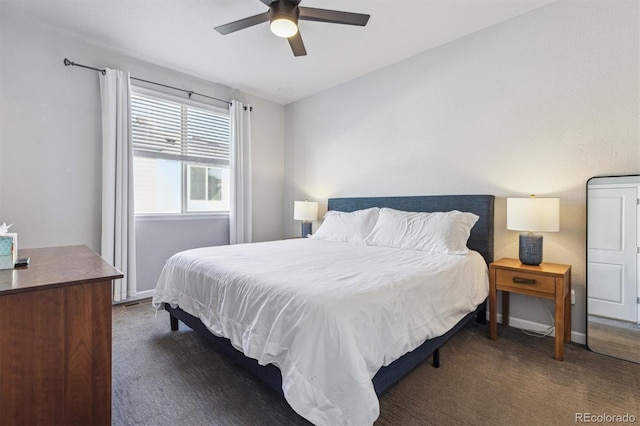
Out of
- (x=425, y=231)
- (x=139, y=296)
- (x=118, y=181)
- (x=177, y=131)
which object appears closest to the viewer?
(x=425, y=231)

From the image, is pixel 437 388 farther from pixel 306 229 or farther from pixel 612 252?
pixel 306 229

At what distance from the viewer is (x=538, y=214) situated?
223 cm

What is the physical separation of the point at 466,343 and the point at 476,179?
5.03 ft

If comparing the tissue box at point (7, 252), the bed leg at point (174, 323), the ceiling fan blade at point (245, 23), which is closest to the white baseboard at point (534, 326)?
the bed leg at point (174, 323)

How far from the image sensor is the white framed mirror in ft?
6.88

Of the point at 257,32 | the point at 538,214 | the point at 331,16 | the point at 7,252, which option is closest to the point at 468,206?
the point at 538,214

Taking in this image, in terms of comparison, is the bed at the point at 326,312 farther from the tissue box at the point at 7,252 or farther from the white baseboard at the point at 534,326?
the tissue box at the point at 7,252

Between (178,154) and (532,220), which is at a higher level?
(178,154)

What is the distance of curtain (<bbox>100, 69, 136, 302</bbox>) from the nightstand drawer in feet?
12.1

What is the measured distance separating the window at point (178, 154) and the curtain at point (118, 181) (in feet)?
0.65

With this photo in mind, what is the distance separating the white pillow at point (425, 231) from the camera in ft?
8.33

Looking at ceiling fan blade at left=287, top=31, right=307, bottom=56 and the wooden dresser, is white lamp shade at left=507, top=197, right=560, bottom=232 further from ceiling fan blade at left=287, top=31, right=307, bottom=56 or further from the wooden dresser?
the wooden dresser

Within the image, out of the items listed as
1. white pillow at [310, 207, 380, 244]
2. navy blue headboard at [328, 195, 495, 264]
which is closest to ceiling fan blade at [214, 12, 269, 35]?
white pillow at [310, 207, 380, 244]

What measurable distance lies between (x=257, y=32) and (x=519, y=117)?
260cm
